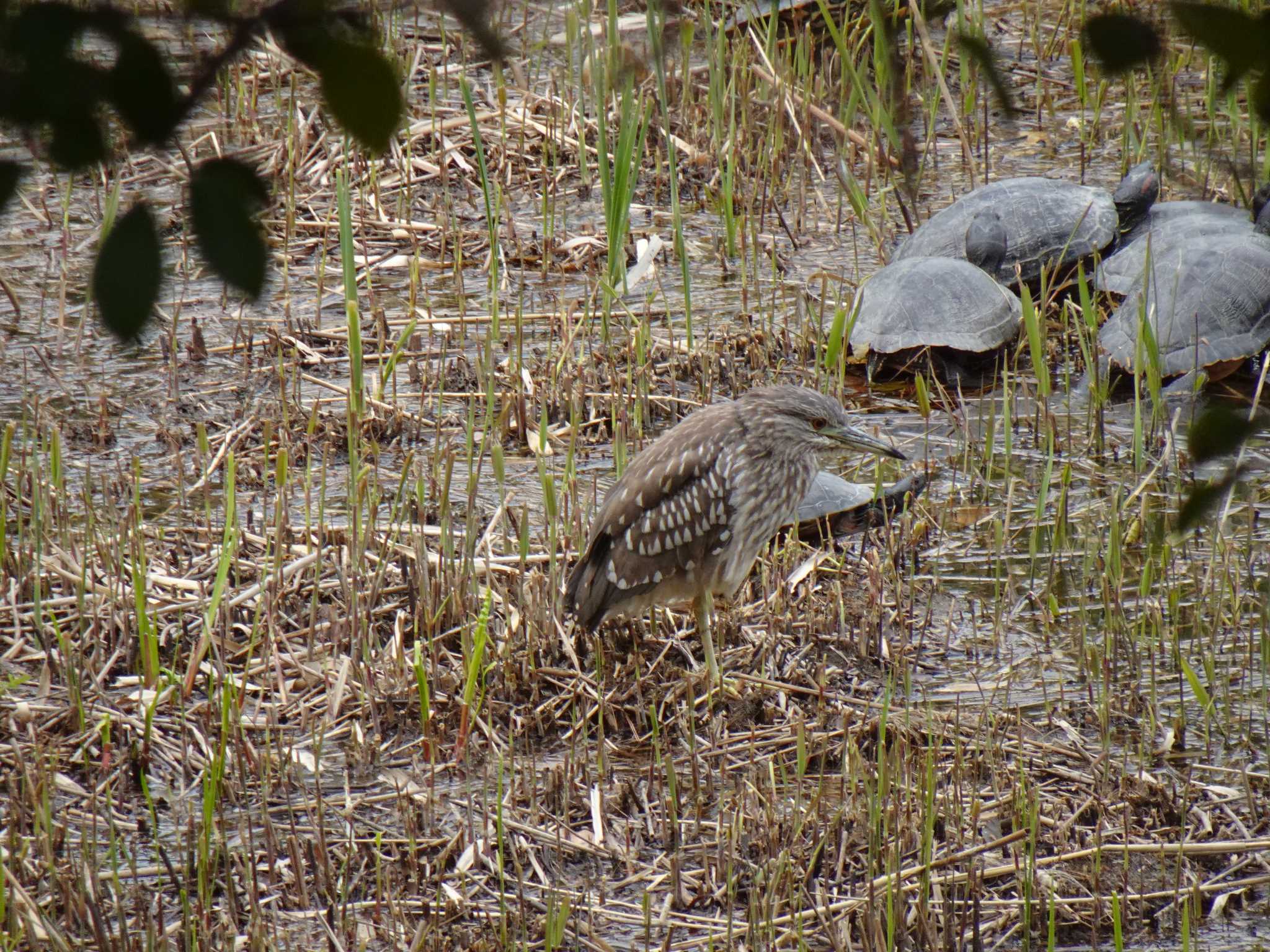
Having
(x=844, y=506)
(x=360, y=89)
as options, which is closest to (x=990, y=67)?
(x=360, y=89)

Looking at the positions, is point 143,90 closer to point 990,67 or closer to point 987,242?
point 990,67

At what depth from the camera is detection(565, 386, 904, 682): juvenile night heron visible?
16.2ft

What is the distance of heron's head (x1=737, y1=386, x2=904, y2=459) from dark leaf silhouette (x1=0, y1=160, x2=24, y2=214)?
4.16 meters

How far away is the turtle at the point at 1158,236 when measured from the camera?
25.4 feet

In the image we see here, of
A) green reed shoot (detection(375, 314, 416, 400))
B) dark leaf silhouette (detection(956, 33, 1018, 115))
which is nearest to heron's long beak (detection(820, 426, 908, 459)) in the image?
green reed shoot (detection(375, 314, 416, 400))

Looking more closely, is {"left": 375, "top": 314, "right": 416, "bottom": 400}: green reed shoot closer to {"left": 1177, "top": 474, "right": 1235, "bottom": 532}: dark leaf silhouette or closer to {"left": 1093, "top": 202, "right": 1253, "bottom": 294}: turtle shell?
{"left": 1093, "top": 202, "right": 1253, "bottom": 294}: turtle shell

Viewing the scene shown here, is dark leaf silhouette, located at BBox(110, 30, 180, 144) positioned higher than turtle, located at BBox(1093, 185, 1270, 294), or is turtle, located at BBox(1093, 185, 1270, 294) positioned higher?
dark leaf silhouette, located at BBox(110, 30, 180, 144)

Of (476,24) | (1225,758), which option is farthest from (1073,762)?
(476,24)

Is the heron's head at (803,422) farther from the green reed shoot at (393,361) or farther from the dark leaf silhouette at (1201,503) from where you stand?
the dark leaf silhouette at (1201,503)

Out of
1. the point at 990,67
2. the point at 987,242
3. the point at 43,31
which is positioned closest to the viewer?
the point at 43,31

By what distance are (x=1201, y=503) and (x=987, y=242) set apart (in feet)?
21.5

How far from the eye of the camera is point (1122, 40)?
1529mm

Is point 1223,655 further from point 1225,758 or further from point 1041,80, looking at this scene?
point 1041,80

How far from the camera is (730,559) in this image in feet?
16.8
